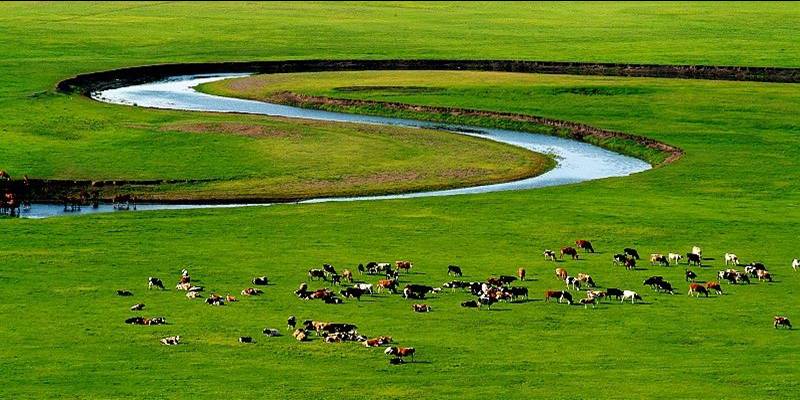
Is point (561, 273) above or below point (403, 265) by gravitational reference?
above

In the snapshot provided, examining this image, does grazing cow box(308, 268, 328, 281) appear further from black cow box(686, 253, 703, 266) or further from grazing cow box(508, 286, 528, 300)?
black cow box(686, 253, 703, 266)

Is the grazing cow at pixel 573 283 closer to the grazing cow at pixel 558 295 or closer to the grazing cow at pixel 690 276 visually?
the grazing cow at pixel 558 295

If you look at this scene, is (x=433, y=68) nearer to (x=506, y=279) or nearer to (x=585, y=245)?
(x=585, y=245)

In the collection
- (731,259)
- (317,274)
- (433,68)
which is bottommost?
(317,274)

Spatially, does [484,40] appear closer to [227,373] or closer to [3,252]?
[3,252]

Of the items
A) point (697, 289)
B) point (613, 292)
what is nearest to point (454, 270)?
point (613, 292)

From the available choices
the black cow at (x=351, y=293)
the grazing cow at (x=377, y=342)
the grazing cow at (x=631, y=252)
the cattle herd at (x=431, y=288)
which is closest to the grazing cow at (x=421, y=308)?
the cattle herd at (x=431, y=288)

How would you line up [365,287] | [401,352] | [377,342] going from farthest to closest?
[365,287] < [377,342] < [401,352]

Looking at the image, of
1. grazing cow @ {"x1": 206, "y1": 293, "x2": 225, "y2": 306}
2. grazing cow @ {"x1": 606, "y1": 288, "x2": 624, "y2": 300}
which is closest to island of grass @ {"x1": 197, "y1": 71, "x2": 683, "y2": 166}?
grazing cow @ {"x1": 606, "y1": 288, "x2": 624, "y2": 300}
